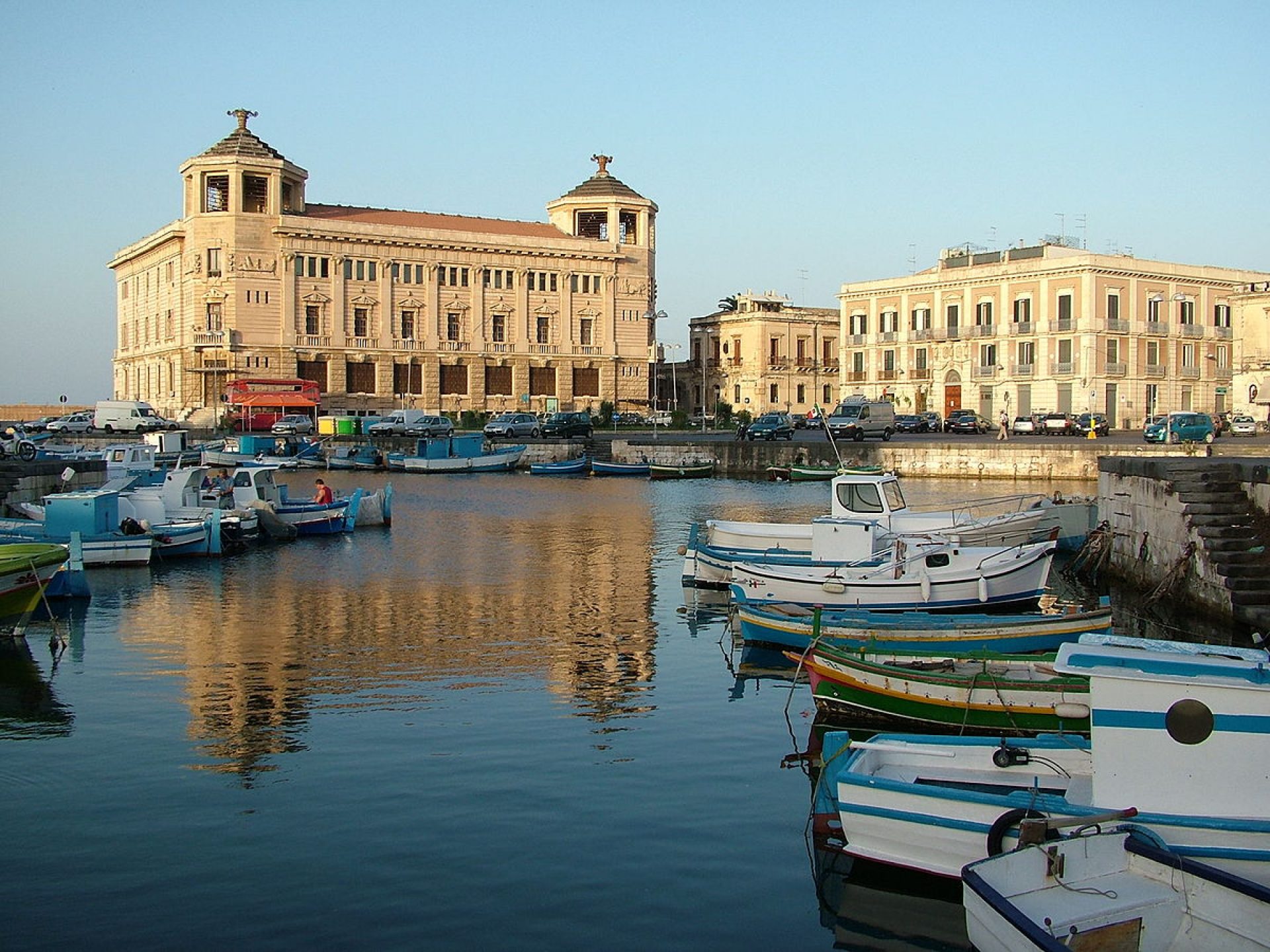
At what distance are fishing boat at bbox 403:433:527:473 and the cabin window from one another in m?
41.3

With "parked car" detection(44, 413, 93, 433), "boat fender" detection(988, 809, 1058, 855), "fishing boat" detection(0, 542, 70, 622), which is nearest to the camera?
"boat fender" detection(988, 809, 1058, 855)

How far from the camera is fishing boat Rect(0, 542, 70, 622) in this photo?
759 inches

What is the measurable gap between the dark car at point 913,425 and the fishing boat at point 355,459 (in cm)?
2947

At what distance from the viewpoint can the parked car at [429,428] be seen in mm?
72250

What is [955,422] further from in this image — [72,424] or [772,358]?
[72,424]

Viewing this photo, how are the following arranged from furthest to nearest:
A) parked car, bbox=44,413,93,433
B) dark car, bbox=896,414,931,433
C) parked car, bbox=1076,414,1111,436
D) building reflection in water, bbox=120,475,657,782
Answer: dark car, bbox=896,414,931,433, parked car, bbox=44,413,93,433, parked car, bbox=1076,414,1111,436, building reflection in water, bbox=120,475,657,782

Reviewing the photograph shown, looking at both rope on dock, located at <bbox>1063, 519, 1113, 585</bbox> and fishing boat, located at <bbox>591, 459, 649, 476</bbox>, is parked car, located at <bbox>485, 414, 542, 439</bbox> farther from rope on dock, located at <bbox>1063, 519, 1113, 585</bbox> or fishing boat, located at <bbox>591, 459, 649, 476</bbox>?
rope on dock, located at <bbox>1063, 519, 1113, 585</bbox>

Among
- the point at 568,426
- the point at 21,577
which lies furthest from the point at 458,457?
the point at 21,577

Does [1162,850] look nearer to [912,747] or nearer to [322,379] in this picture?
[912,747]

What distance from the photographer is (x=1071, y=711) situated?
40.1ft

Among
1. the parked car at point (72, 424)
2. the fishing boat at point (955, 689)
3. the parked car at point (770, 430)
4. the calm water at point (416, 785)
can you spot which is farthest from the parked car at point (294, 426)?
the fishing boat at point (955, 689)

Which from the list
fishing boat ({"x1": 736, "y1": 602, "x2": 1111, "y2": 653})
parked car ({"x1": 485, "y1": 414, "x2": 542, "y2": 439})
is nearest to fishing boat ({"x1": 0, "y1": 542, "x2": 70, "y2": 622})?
fishing boat ({"x1": 736, "y1": 602, "x2": 1111, "y2": 653})

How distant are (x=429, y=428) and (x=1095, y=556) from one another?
50.7 meters

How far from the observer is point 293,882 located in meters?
9.83
